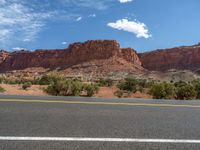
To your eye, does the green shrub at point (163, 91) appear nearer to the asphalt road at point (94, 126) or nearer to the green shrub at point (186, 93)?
the green shrub at point (186, 93)

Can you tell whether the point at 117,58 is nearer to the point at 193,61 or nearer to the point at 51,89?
the point at 193,61

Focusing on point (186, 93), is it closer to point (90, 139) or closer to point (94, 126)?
point (94, 126)

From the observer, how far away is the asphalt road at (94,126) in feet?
14.7

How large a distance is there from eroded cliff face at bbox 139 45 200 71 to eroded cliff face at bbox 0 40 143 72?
517cm

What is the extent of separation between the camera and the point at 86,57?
120000 millimetres

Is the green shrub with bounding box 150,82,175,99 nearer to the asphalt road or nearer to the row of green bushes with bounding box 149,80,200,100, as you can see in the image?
the row of green bushes with bounding box 149,80,200,100

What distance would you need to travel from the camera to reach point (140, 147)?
14.4ft

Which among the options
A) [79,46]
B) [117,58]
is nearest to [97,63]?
[117,58]

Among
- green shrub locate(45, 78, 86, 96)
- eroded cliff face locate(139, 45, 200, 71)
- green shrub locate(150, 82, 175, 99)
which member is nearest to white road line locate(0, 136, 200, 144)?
green shrub locate(150, 82, 175, 99)

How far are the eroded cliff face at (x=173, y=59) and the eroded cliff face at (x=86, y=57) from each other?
17.0 feet

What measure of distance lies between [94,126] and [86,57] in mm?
114770

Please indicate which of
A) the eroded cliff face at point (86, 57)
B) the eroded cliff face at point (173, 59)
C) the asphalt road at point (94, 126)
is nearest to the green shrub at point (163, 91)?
the asphalt road at point (94, 126)

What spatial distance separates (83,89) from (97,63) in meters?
85.6

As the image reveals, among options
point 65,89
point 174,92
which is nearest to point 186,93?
point 174,92
